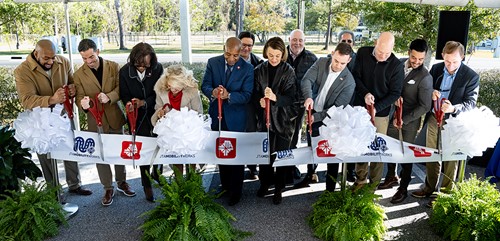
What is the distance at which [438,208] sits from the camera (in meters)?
3.82

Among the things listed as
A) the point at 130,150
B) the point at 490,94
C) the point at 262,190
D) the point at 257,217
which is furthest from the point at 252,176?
the point at 490,94

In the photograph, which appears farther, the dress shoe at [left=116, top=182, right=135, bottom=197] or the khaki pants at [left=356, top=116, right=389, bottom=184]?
the dress shoe at [left=116, top=182, right=135, bottom=197]

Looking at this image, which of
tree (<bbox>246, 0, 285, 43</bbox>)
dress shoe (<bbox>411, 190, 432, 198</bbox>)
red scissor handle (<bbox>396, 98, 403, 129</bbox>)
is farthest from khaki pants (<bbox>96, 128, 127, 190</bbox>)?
tree (<bbox>246, 0, 285, 43</bbox>)

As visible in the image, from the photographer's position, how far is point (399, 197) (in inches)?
180

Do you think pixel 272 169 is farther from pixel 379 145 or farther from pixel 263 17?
pixel 263 17

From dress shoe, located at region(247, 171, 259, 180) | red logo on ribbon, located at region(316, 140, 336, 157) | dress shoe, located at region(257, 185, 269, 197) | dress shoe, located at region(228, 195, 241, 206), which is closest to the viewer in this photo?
red logo on ribbon, located at region(316, 140, 336, 157)

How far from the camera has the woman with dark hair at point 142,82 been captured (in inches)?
157

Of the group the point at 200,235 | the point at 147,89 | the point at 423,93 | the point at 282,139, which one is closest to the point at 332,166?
the point at 282,139

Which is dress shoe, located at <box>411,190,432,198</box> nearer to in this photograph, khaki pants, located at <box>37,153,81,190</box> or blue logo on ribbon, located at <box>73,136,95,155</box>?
blue logo on ribbon, located at <box>73,136,95,155</box>

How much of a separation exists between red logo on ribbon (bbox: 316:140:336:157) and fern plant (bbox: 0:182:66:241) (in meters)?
2.56

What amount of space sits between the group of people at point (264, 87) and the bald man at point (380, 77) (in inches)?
0.4

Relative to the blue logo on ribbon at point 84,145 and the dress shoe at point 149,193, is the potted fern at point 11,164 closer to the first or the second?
the blue logo on ribbon at point 84,145

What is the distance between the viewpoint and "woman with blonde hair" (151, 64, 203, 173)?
3.84 m

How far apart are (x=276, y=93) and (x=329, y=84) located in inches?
21.8
